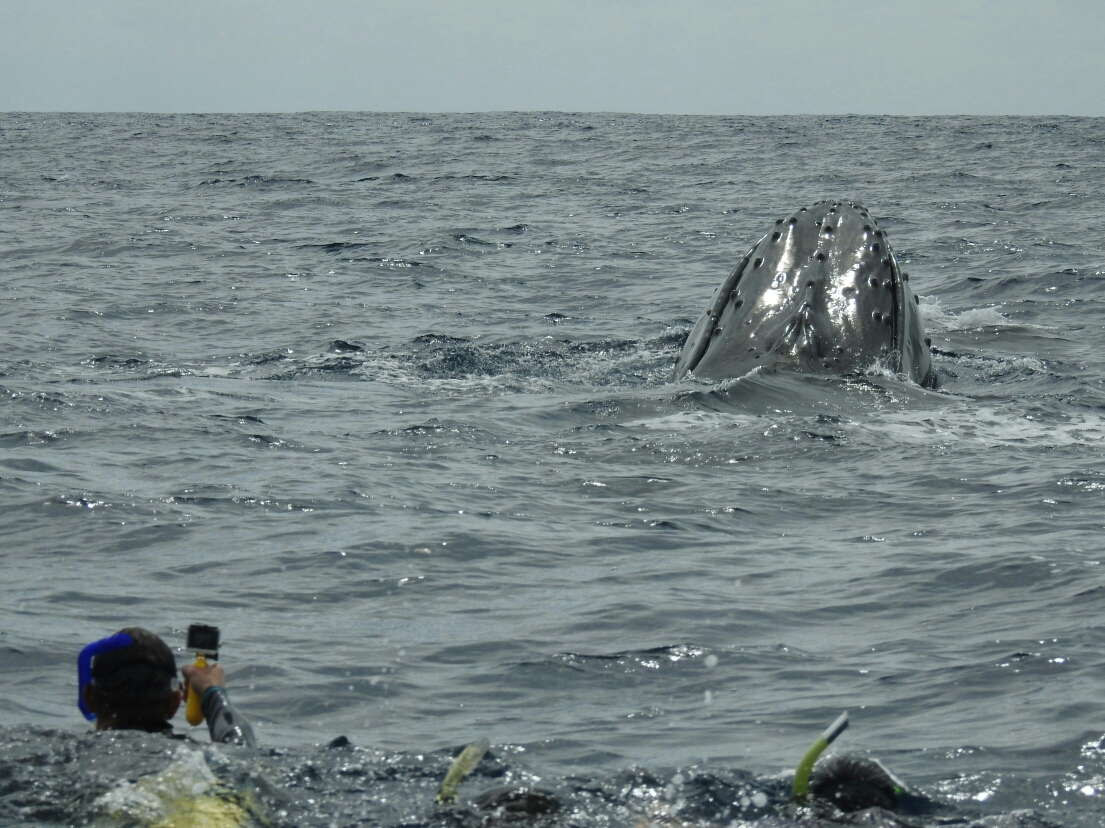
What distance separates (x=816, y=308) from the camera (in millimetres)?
12297

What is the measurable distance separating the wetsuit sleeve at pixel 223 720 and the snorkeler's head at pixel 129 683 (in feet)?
0.53

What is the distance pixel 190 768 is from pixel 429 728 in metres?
1.49

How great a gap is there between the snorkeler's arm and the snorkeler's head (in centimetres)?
16

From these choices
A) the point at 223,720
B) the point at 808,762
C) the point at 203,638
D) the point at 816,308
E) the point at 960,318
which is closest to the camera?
the point at 808,762

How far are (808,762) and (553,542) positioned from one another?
4.36 m

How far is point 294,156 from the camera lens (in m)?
50.4

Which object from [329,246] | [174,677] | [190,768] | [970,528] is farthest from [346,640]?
[329,246]

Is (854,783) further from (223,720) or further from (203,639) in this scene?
(203,639)

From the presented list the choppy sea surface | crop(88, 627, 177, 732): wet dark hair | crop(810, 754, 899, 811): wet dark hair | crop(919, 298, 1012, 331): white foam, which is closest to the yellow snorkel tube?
the choppy sea surface

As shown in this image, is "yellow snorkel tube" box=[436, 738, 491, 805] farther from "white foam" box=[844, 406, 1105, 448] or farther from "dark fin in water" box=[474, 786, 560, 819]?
"white foam" box=[844, 406, 1105, 448]

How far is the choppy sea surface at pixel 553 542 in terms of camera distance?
5980 mm

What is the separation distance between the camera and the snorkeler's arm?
18.6 feet

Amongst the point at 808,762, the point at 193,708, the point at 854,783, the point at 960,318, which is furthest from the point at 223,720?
the point at 960,318

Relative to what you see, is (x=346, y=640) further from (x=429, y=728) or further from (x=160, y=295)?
(x=160, y=295)
